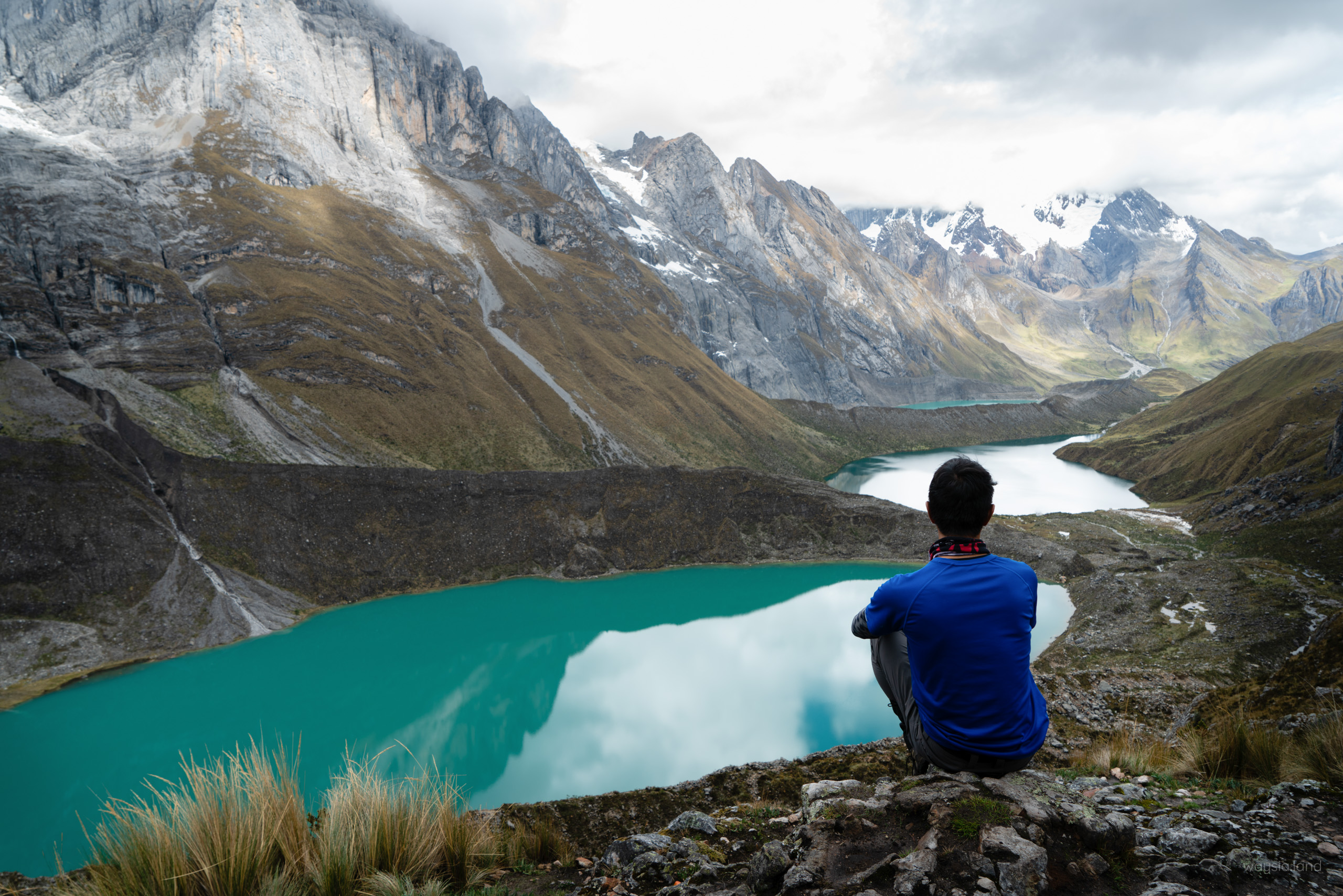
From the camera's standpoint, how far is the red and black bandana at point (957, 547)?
371 cm

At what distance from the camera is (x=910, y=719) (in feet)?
13.9

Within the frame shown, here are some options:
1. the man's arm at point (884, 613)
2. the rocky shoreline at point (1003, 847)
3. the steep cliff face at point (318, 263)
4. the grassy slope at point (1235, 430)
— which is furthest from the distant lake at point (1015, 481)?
the man's arm at point (884, 613)

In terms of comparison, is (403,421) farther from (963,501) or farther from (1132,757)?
(963,501)

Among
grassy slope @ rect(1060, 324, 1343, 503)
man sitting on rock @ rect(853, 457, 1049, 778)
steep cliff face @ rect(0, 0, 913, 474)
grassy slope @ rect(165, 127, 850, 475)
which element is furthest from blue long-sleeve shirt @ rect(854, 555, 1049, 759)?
grassy slope @ rect(165, 127, 850, 475)

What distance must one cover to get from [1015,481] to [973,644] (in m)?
90.6

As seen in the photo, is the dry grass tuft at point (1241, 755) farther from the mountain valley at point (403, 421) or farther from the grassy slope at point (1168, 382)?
the grassy slope at point (1168, 382)

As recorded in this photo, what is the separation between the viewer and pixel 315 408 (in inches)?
2269

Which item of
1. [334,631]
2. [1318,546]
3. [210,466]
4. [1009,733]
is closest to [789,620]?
[334,631]

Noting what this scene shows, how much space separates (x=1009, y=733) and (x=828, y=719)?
22.9 meters

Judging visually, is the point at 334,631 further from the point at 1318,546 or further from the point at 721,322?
the point at 721,322

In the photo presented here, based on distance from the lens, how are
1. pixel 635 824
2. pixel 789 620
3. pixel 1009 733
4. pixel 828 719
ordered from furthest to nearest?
1. pixel 789 620
2. pixel 828 719
3. pixel 635 824
4. pixel 1009 733

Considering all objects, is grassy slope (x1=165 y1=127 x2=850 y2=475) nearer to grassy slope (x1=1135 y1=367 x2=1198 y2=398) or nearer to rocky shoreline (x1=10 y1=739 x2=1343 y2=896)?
rocky shoreline (x1=10 y1=739 x2=1343 y2=896)

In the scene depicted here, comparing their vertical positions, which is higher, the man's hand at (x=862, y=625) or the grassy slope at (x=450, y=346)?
→ the grassy slope at (x=450, y=346)

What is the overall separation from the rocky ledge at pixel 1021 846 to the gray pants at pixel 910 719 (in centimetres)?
11
